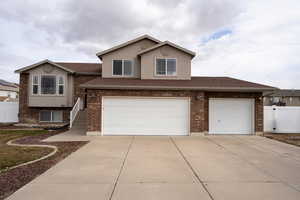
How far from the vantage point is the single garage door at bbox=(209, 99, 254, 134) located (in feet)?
40.3

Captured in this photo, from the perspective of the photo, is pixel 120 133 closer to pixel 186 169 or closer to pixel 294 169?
pixel 186 169

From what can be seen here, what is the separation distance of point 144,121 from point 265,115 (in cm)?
884

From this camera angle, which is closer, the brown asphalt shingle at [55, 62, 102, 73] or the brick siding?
the brick siding

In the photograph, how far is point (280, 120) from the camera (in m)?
13.7

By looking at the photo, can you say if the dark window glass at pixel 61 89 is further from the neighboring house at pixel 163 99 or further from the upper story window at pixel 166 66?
the upper story window at pixel 166 66

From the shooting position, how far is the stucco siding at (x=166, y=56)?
13.6 m

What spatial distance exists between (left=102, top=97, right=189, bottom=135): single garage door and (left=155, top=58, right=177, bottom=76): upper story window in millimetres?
2687

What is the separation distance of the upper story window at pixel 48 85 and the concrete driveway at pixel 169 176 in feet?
33.0

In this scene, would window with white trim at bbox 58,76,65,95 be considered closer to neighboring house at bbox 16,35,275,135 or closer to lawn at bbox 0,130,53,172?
neighboring house at bbox 16,35,275,135

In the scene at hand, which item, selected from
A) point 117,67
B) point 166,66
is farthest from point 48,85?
point 166,66

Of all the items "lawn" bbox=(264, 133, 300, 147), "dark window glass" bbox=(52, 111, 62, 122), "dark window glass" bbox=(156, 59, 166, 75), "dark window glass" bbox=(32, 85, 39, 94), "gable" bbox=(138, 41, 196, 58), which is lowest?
"lawn" bbox=(264, 133, 300, 147)

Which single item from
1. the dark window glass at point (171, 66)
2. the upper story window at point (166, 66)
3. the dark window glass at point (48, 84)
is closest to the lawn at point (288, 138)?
the dark window glass at point (171, 66)

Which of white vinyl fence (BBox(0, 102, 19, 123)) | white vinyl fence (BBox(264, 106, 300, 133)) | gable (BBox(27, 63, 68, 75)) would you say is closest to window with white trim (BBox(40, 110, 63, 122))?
white vinyl fence (BBox(0, 102, 19, 123))

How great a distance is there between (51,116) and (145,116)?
990 cm
